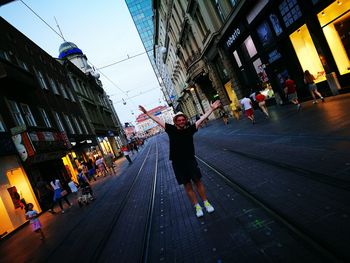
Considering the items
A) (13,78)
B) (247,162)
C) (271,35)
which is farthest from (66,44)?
(247,162)

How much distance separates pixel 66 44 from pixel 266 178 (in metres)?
52.1

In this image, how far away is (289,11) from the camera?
15266mm

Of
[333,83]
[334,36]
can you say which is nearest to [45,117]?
[333,83]

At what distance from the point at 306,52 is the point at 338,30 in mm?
2694

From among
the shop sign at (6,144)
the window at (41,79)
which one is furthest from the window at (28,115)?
the window at (41,79)

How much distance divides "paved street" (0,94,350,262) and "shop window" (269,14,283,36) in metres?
8.37

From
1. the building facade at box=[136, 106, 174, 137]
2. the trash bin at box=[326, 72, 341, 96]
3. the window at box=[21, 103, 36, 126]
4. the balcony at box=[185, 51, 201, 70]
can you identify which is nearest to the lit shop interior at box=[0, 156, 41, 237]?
the window at box=[21, 103, 36, 126]

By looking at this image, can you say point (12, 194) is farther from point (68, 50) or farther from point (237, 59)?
point (68, 50)

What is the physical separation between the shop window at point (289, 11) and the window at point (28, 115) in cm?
1512

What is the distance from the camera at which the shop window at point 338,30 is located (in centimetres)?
1227

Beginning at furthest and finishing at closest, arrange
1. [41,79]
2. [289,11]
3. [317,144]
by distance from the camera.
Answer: [41,79]
[289,11]
[317,144]

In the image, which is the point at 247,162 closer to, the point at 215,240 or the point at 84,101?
the point at 215,240

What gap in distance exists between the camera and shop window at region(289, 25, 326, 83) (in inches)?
580

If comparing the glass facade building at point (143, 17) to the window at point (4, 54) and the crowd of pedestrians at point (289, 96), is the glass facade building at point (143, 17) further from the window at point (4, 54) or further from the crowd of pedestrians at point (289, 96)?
the window at point (4, 54)
